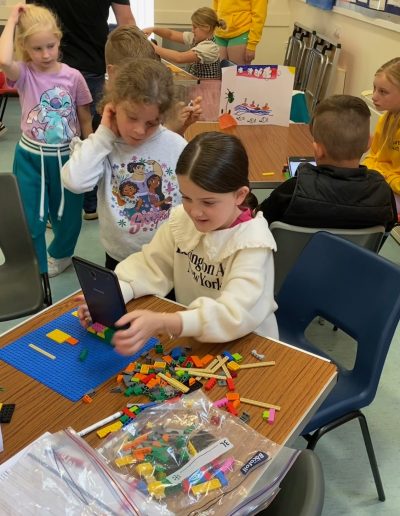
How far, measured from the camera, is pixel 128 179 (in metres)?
1.73

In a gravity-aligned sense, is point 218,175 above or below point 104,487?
above

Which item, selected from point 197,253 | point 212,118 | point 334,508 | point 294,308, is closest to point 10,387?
point 197,253

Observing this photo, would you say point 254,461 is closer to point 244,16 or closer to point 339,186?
point 339,186

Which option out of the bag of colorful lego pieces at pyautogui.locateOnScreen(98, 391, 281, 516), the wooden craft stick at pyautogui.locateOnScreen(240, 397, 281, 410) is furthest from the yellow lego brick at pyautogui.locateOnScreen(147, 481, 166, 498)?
the wooden craft stick at pyautogui.locateOnScreen(240, 397, 281, 410)

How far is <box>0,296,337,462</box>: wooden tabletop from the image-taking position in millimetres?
944

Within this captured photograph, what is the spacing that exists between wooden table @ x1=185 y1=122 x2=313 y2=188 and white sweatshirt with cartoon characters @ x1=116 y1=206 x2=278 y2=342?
810mm

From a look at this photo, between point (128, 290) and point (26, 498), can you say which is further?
point (128, 290)

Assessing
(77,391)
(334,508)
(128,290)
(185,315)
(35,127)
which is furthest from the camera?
(35,127)

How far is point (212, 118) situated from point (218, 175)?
168 cm

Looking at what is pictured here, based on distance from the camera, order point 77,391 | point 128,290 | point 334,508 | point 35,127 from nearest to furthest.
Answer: point 77,391
point 128,290
point 334,508
point 35,127

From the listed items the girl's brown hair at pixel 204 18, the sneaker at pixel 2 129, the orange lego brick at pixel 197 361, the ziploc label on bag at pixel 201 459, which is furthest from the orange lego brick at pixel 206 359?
the sneaker at pixel 2 129

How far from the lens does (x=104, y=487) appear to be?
79cm

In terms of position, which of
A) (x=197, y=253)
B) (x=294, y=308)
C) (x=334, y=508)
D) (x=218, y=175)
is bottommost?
(x=334, y=508)

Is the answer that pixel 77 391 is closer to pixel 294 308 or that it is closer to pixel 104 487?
pixel 104 487
